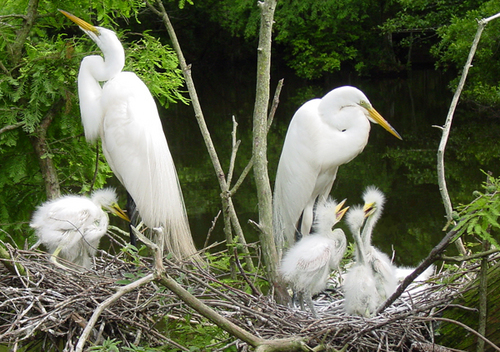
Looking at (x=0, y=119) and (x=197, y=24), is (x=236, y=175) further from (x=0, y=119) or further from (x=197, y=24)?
(x=197, y=24)

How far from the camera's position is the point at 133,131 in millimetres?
3629

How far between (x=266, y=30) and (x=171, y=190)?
1.38 m

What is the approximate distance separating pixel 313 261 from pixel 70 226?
1.33 meters

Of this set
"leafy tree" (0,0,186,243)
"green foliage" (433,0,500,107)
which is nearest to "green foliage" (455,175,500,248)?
"leafy tree" (0,0,186,243)

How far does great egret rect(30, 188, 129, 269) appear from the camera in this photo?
10.2 feet

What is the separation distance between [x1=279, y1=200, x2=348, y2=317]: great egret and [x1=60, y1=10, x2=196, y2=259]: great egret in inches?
39.6

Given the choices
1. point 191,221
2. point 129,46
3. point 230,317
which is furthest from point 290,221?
point 191,221

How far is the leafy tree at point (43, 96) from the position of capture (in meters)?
3.85

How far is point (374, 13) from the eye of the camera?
2075 centimetres

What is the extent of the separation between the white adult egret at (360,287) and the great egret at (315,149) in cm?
63

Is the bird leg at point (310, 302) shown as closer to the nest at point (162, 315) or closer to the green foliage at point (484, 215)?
the nest at point (162, 315)

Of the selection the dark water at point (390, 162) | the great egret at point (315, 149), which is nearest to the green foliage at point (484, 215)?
the great egret at point (315, 149)

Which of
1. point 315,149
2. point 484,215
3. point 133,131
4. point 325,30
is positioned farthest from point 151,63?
point 325,30

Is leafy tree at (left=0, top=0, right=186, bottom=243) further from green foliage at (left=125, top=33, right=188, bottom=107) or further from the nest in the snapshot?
the nest
